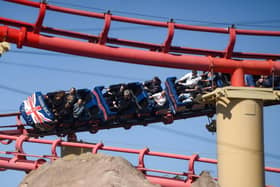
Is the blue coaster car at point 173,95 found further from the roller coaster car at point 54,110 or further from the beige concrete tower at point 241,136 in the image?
the beige concrete tower at point 241,136

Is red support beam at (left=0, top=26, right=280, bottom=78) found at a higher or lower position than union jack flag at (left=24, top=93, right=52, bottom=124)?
higher

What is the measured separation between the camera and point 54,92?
52.2ft

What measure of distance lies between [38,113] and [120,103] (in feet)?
7.16

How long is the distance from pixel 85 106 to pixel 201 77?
312cm

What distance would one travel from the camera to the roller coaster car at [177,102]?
15.1 m

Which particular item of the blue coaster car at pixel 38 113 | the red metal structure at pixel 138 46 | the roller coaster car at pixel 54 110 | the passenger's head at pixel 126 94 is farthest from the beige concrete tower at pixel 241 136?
the blue coaster car at pixel 38 113

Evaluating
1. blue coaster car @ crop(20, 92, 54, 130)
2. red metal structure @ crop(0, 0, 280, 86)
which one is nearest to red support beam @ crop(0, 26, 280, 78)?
red metal structure @ crop(0, 0, 280, 86)

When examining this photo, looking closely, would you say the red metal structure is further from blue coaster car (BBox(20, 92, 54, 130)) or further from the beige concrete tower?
blue coaster car (BBox(20, 92, 54, 130))

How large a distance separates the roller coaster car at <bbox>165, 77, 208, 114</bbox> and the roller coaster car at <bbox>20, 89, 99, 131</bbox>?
6.48ft

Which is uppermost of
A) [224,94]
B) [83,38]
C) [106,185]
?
[83,38]

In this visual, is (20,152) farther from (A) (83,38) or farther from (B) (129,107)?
(B) (129,107)

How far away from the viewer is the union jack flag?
1576 cm

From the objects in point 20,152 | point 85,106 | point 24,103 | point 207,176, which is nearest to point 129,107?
point 85,106

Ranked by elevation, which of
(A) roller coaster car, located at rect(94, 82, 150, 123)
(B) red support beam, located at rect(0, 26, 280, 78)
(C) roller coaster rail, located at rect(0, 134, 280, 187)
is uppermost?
(B) red support beam, located at rect(0, 26, 280, 78)
